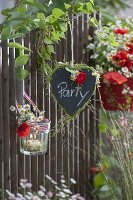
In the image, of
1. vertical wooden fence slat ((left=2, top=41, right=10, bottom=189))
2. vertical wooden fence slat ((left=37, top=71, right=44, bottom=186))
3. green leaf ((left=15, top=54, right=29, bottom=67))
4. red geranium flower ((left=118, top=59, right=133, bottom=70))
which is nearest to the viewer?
green leaf ((left=15, top=54, right=29, bottom=67))

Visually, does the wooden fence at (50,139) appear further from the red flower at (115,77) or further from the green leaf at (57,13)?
the green leaf at (57,13)

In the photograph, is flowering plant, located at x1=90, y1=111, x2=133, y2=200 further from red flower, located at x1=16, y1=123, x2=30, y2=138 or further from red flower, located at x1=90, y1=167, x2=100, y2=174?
red flower, located at x1=16, y1=123, x2=30, y2=138

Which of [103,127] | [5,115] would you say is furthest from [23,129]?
[103,127]

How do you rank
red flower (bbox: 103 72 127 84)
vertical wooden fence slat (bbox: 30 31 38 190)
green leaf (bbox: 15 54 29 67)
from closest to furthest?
green leaf (bbox: 15 54 29 67) < vertical wooden fence slat (bbox: 30 31 38 190) < red flower (bbox: 103 72 127 84)

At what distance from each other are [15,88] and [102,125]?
1308 mm

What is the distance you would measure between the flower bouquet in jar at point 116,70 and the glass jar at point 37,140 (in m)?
1.16

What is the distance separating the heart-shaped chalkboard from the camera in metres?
3.03

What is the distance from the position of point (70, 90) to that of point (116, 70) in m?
1.47

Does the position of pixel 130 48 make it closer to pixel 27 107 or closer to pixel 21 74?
pixel 21 74

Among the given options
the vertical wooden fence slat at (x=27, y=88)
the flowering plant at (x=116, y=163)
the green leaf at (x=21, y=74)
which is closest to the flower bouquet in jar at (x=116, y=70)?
the flowering plant at (x=116, y=163)

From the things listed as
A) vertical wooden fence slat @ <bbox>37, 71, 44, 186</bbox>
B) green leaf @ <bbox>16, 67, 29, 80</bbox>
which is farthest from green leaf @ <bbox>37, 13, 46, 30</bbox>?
vertical wooden fence slat @ <bbox>37, 71, 44, 186</bbox>

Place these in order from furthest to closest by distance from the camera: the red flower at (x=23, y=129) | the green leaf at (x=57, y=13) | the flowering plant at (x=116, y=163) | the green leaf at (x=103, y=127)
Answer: the green leaf at (x=103, y=127), the flowering plant at (x=116, y=163), the red flower at (x=23, y=129), the green leaf at (x=57, y=13)

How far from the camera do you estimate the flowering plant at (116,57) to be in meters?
4.30

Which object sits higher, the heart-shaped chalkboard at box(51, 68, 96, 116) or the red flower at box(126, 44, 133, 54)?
the red flower at box(126, 44, 133, 54)
